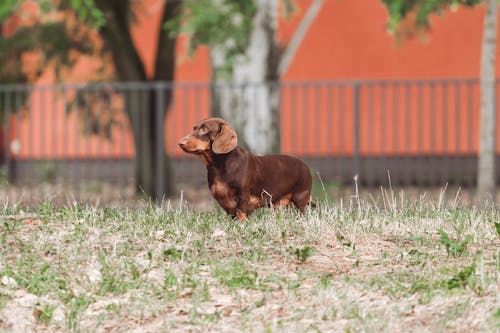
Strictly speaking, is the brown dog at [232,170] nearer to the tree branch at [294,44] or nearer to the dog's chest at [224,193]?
the dog's chest at [224,193]

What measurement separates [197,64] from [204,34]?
628 centimetres

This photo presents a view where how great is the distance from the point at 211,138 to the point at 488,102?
776 cm

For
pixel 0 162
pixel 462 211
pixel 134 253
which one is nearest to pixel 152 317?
pixel 134 253

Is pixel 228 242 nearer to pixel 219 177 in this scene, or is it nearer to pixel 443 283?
pixel 219 177

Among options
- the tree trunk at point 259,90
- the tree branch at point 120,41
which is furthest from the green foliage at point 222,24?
the tree branch at point 120,41

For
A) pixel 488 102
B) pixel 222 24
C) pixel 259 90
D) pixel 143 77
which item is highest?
pixel 222 24

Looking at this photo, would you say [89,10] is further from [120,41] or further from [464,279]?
[464,279]

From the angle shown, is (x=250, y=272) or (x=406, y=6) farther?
(x=406, y=6)

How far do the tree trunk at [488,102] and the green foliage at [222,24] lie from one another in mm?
3279

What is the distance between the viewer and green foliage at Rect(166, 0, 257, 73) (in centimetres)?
1420

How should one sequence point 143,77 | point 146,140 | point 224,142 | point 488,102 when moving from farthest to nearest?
point 143,77 → point 146,140 → point 488,102 → point 224,142

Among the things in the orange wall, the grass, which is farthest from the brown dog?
the orange wall

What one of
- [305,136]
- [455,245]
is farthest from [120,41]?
[455,245]

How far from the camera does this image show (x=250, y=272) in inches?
257
